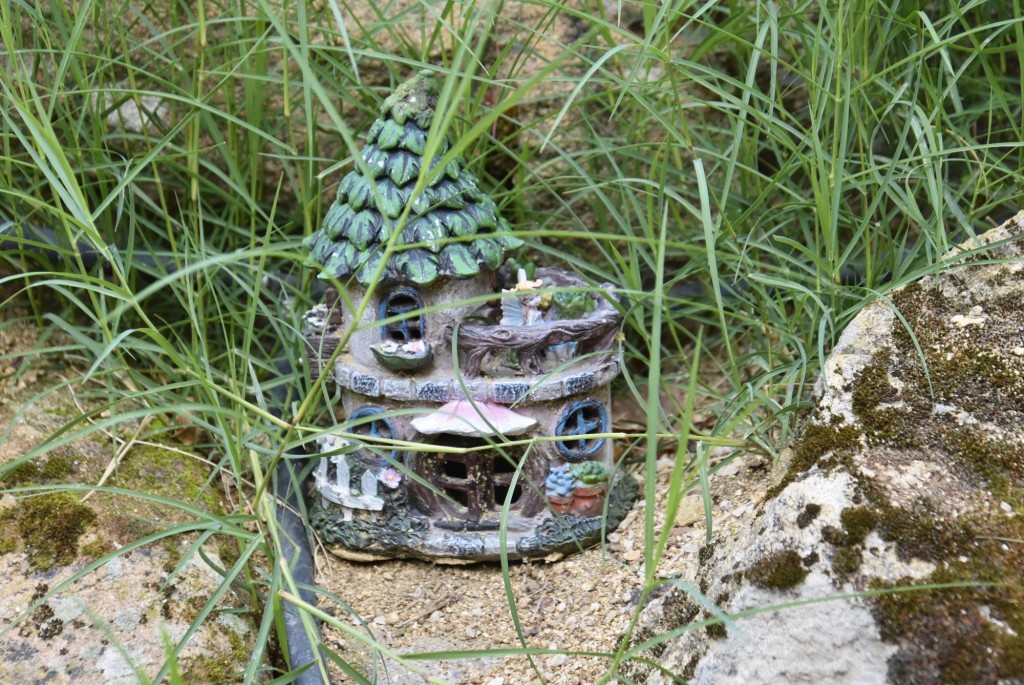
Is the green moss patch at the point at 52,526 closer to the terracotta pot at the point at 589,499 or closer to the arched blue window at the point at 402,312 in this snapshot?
the arched blue window at the point at 402,312

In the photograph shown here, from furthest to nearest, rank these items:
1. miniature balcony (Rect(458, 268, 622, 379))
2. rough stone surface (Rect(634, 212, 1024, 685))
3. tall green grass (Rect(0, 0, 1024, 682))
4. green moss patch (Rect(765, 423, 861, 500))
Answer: miniature balcony (Rect(458, 268, 622, 379)), tall green grass (Rect(0, 0, 1024, 682)), green moss patch (Rect(765, 423, 861, 500)), rough stone surface (Rect(634, 212, 1024, 685))

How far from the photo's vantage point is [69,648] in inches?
59.7

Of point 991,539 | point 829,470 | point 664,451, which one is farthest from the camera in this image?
point 664,451

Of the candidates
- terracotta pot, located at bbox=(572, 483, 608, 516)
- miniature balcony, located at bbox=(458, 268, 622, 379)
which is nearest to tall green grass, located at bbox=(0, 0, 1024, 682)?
miniature balcony, located at bbox=(458, 268, 622, 379)

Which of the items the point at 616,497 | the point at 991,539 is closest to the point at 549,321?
the point at 616,497

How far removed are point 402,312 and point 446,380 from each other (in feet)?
0.55

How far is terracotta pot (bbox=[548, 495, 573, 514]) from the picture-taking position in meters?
1.89

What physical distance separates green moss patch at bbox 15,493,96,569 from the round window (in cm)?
85

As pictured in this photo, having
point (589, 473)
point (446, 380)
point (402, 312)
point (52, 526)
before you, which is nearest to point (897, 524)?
point (589, 473)

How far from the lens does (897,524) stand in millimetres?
1254

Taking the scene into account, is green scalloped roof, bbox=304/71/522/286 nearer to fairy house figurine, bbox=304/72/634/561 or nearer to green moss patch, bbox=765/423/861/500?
fairy house figurine, bbox=304/72/634/561

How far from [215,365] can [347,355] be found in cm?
44

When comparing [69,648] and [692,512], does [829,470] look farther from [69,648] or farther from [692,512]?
[69,648]

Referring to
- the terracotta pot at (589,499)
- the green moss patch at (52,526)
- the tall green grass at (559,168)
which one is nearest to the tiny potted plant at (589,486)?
the terracotta pot at (589,499)
